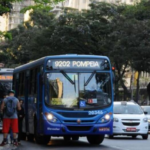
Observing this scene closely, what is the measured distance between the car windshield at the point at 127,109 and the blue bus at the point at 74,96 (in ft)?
25.0

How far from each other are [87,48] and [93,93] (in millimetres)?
41654

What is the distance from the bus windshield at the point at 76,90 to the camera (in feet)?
73.3

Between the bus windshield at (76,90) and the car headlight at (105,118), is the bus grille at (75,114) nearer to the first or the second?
the bus windshield at (76,90)

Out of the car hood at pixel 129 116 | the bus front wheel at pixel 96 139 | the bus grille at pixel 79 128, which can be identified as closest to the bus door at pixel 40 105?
the bus grille at pixel 79 128

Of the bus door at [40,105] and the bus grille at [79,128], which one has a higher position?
the bus door at [40,105]

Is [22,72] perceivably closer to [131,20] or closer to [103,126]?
[103,126]

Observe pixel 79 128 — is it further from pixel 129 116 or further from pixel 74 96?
pixel 129 116

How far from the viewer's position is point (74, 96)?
22.4 metres

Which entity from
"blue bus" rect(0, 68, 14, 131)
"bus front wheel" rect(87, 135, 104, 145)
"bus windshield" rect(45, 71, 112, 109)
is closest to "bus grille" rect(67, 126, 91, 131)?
"bus windshield" rect(45, 71, 112, 109)

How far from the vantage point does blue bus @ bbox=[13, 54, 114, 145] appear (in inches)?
875

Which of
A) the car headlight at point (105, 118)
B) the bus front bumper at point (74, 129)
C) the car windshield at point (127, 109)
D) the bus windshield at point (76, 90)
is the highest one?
the bus windshield at point (76, 90)

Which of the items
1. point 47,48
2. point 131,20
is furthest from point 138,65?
point 47,48

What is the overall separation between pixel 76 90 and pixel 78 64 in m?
0.93

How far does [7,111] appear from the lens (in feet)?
71.9
